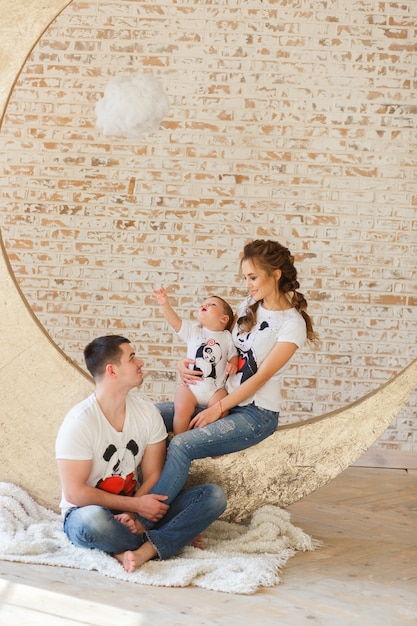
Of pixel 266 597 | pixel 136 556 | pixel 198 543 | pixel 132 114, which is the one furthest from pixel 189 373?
pixel 132 114

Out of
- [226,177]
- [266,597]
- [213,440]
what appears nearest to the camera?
[266,597]

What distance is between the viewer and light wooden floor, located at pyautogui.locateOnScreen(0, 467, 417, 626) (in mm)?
2488

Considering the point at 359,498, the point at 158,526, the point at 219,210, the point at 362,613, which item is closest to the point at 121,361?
the point at 158,526

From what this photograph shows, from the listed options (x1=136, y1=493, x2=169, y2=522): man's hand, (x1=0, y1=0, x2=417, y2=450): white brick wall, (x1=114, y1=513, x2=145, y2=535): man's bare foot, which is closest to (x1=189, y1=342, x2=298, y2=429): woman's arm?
(x1=136, y1=493, x2=169, y2=522): man's hand

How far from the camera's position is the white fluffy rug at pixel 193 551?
2801 mm

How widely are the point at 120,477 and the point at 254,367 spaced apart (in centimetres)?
63

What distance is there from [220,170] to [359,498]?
2046mm

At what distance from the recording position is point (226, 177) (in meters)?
5.24

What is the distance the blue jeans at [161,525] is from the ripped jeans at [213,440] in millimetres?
61

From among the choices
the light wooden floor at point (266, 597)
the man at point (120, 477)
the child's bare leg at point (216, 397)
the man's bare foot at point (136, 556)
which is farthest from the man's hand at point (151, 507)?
the child's bare leg at point (216, 397)

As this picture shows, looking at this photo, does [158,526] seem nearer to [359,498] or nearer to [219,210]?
[359,498]

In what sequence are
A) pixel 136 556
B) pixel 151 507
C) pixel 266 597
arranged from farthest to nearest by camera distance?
pixel 151 507 → pixel 136 556 → pixel 266 597

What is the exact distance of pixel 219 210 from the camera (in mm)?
5246

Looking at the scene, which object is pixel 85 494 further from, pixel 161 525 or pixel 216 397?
pixel 216 397
